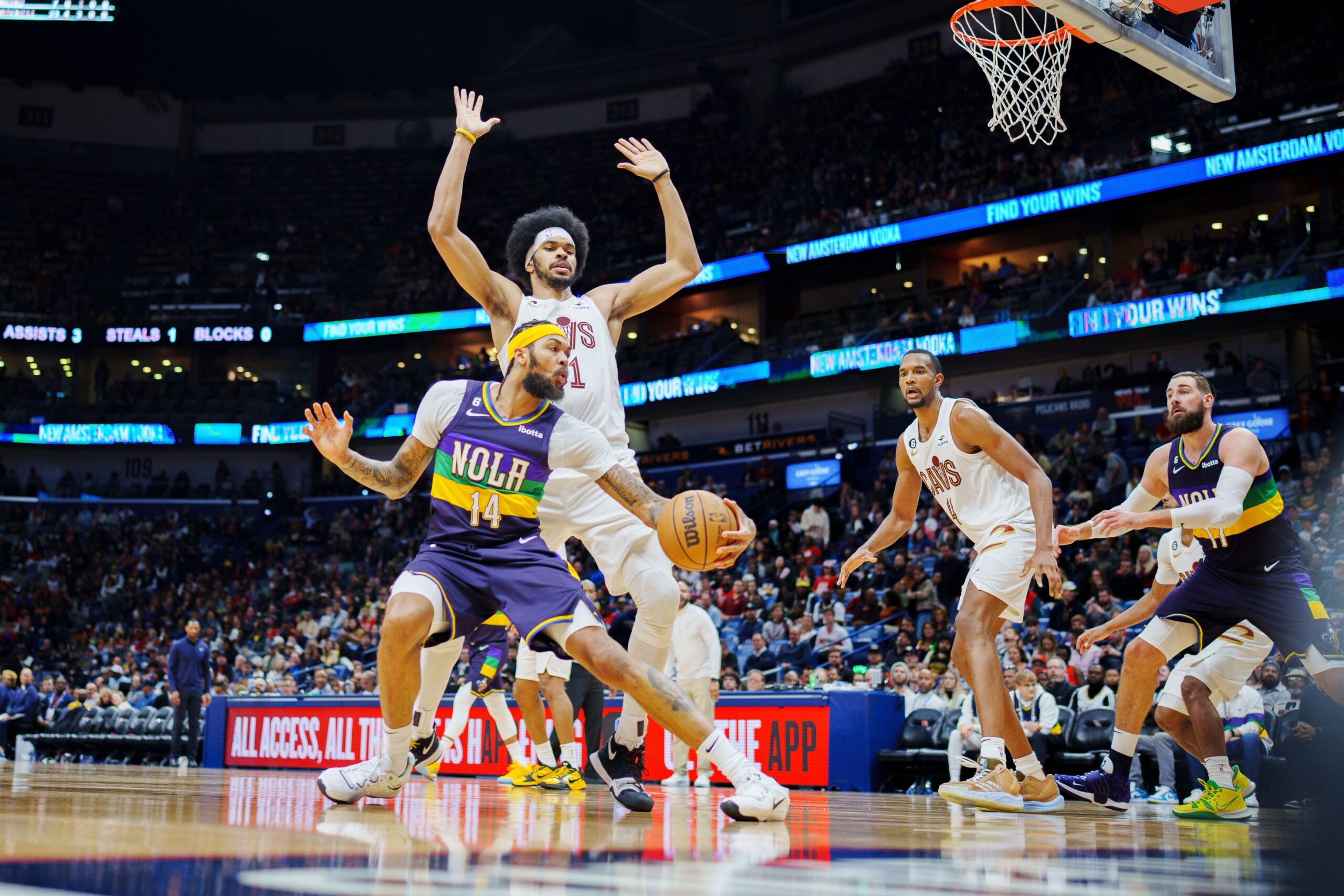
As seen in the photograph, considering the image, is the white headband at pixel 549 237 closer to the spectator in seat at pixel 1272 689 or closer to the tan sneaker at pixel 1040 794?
the tan sneaker at pixel 1040 794

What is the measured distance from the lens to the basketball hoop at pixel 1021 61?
9.78m

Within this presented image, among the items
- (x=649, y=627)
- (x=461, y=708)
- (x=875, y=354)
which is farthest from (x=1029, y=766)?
(x=875, y=354)

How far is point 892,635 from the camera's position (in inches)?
610

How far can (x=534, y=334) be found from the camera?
460 centimetres

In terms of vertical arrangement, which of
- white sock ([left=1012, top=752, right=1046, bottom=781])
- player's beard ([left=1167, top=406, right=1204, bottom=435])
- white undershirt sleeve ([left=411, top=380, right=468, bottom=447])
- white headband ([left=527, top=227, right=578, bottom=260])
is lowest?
white sock ([left=1012, top=752, right=1046, bottom=781])

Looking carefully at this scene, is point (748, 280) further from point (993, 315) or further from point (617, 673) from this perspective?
point (617, 673)

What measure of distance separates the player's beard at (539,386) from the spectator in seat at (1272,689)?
718cm

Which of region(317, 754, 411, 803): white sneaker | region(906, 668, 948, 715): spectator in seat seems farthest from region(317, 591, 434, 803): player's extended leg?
region(906, 668, 948, 715): spectator in seat

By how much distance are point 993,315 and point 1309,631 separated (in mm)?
20165

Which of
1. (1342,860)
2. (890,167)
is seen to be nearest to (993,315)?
(890,167)

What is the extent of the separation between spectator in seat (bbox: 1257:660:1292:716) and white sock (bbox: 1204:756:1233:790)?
4.15 meters

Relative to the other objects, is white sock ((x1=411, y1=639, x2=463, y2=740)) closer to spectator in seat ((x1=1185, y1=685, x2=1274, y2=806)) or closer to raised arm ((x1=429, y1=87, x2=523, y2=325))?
raised arm ((x1=429, y1=87, x2=523, y2=325))

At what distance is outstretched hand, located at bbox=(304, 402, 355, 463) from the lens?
4391 mm

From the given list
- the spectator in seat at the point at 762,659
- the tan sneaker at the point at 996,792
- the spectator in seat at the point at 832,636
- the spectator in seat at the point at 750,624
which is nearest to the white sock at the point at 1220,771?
the tan sneaker at the point at 996,792
